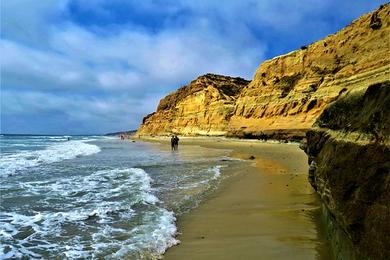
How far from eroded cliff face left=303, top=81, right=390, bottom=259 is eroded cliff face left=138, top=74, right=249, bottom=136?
2483 inches

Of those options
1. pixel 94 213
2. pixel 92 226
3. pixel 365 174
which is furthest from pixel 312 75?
pixel 365 174

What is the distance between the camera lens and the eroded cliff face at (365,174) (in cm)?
289

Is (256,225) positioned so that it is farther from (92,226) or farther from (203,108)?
(203,108)

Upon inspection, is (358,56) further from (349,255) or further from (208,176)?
(349,255)

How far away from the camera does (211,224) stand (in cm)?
711

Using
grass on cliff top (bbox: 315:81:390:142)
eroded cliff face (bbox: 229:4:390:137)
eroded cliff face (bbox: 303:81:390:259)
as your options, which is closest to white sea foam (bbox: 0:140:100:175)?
grass on cliff top (bbox: 315:81:390:142)

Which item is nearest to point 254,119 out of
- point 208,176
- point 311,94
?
point 311,94

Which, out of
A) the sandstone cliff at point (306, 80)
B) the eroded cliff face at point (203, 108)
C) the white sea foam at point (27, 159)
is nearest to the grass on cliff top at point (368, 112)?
the white sea foam at point (27, 159)

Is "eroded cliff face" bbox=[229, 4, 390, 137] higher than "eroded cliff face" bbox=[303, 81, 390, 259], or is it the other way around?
"eroded cliff face" bbox=[229, 4, 390, 137]

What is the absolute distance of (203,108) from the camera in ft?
260

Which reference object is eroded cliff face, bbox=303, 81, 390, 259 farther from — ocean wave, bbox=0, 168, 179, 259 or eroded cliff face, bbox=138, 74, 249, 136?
eroded cliff face, bbox=138, 74, 249, 136

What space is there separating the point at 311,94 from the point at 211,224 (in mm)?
34816

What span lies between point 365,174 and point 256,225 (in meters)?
3.96

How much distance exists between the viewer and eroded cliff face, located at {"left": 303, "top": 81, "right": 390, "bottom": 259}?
2895mm
